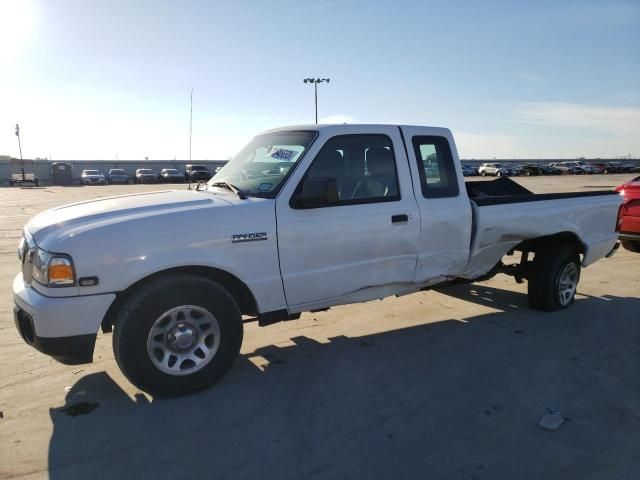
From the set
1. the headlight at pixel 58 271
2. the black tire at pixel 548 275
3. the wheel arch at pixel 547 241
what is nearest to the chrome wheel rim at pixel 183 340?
the headlight at pixel 58 271

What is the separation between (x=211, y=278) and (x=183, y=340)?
19.8 inches

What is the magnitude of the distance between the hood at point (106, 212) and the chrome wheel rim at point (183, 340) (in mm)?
756

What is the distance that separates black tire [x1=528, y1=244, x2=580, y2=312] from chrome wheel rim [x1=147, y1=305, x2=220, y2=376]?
3879 mm

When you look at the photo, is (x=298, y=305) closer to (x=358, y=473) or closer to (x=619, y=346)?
(x=358, y=473)

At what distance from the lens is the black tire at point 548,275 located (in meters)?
5.81

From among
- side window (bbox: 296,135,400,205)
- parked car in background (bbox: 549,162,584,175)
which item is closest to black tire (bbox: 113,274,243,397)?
side window (bbox: 296,135,400,205)

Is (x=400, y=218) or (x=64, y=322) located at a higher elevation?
(x=400, y=218)

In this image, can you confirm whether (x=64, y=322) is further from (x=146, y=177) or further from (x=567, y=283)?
(x=146, y=177)

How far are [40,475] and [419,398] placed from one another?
248cm

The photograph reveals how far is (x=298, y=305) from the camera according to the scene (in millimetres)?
4207

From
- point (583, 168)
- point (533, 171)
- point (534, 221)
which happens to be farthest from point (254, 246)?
point (583, 168)

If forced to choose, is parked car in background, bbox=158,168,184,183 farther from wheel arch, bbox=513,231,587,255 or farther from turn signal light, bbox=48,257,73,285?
turn signal light, bbox=48,257,73,285

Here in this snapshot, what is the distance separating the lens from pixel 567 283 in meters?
6.04

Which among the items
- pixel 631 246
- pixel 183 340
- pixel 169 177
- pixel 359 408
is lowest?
pixel 359 408
